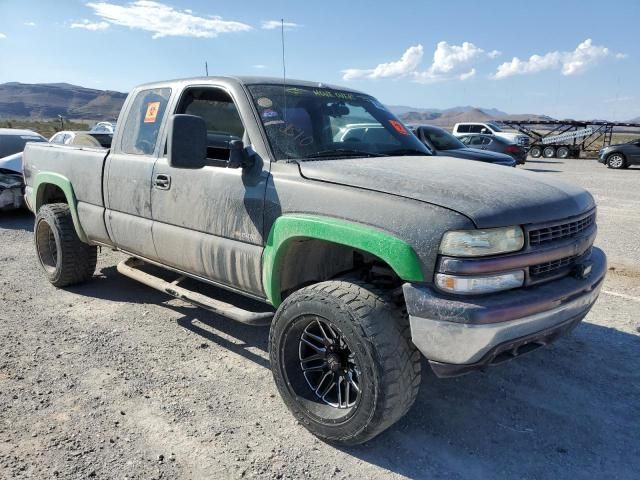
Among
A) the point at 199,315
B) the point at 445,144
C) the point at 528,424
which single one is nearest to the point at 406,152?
the point at 528,424

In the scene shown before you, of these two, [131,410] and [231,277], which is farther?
[231,277]

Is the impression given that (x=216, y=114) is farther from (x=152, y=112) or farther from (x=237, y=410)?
(x=237, y=410)

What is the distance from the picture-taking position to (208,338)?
4227mm

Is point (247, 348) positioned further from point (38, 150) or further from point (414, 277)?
point (38, 150)

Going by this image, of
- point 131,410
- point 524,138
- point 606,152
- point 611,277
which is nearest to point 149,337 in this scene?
point 131,410

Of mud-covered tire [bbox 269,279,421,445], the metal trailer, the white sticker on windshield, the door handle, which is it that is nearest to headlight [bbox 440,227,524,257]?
mud-covered tire [bbox 269,279,421,445]

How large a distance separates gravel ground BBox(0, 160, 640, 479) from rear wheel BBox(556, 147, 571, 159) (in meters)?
26.9

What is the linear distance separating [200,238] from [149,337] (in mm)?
1155

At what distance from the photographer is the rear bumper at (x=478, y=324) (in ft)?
7.66

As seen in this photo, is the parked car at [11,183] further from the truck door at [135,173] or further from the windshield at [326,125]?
the windshield at [326,125]

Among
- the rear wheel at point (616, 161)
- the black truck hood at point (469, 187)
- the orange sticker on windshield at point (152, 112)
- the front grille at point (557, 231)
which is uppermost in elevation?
the orange sticker on windshield at point (152, 112)

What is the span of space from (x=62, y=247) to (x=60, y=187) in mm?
593

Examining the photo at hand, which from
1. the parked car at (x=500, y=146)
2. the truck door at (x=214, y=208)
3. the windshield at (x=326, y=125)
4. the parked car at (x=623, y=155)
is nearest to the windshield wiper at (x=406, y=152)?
the windshield at (x=326, y=125)

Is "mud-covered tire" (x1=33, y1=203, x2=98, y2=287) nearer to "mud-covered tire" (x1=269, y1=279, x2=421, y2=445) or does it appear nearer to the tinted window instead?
"mud-covered tire" (x1=269, y1=279, x2=421, y2=445)
